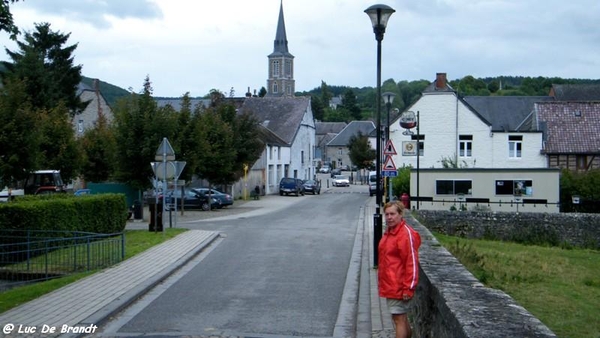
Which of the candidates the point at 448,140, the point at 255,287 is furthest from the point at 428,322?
the point at 448,140

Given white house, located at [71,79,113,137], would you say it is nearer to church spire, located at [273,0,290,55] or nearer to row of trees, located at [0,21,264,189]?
row of trees, located at [0,21,264,189]

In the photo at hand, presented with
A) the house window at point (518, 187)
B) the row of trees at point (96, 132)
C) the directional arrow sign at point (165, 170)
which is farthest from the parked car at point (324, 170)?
the directional arrow sign at point (165, 170)

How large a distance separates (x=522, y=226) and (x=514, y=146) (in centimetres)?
2126

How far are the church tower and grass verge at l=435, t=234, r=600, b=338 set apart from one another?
381 feet

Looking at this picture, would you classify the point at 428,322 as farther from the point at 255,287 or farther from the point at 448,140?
the point at 448,140

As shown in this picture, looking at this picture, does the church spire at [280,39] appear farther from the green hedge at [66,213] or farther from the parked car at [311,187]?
the green hedge at [66,213]

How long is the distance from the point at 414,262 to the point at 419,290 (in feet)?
3.98

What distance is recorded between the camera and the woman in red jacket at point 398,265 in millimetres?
7367

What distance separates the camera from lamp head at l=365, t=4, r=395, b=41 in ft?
50.5

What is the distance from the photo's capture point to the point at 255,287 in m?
13.4

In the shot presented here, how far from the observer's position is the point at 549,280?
57.8 feet

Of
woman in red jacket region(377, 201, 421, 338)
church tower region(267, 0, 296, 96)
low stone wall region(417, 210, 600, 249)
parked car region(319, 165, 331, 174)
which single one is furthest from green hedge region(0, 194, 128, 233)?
church tower region(267, 0, 296, 96)

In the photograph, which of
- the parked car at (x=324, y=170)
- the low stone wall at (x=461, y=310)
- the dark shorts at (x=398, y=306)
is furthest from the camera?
the parked car at (x=324, y=170)

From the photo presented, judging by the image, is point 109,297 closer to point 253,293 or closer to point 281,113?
point 253,293
